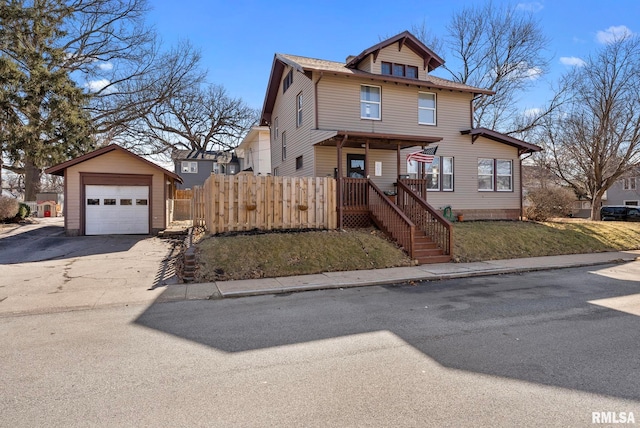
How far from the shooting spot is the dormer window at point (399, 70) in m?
17.2

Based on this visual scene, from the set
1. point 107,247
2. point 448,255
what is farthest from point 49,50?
point 448,255

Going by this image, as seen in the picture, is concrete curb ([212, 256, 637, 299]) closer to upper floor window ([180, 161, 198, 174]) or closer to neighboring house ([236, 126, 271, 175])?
neighboring house ([236, 126, 271, 175])

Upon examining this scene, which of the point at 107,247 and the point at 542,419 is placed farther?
the point at 107,247

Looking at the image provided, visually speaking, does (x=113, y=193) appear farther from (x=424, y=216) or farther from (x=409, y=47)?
(x=409, y=47)

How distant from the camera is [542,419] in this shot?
117 inches

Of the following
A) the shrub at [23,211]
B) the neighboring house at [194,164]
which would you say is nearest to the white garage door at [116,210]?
the shrub at [23,211]

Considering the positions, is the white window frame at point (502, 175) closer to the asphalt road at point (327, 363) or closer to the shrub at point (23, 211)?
the asphalt road at point (327, 363)

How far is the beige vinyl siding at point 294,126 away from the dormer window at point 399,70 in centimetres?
370

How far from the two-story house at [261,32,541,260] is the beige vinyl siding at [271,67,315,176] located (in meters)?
0.05

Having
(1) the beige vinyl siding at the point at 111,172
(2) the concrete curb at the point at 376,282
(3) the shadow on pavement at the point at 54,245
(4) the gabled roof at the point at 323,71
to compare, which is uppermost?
(4) the gabled roof at the point at 323,71

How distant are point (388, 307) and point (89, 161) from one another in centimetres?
1564

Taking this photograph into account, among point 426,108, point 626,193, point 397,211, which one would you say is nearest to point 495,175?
point 426,108

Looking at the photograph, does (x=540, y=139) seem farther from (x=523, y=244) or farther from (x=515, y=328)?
(x=515, y=328)

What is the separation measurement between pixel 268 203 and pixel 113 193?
30.5 ft
